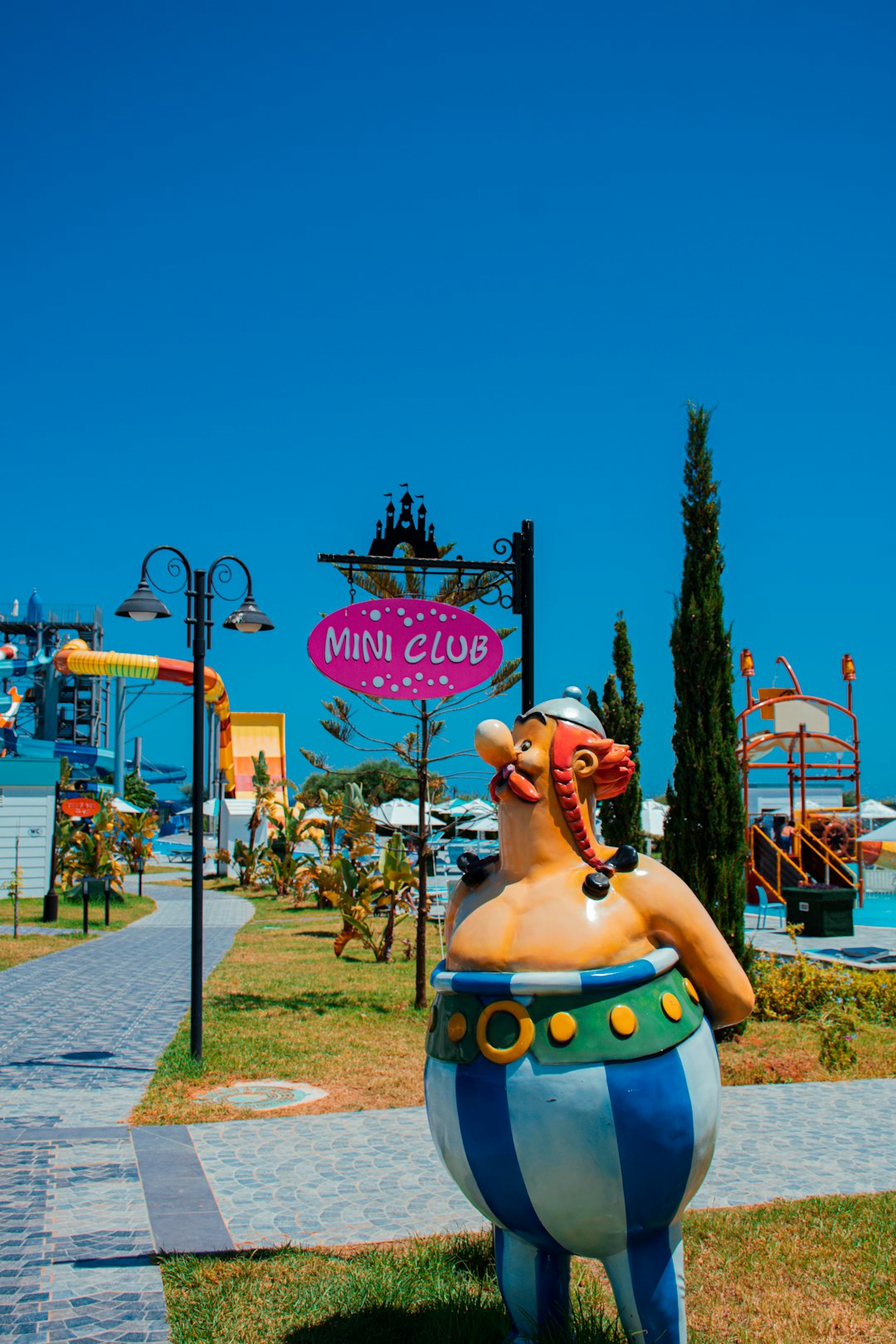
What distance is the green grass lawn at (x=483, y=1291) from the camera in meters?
4.17

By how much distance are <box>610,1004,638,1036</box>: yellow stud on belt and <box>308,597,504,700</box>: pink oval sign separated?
3.94 metres

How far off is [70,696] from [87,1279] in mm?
64478

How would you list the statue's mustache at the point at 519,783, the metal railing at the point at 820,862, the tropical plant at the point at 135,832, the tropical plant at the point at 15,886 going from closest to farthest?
1. the statue's mustache at the point at 519,783
2. the tropical plant at the point at 15,886
3. the metal railing at the point at 820,862
4. the tropical plant at the point at 135,832

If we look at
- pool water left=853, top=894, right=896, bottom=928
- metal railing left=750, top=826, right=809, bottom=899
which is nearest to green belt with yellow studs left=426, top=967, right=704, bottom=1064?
metal railing left=750, top=826, right=809, bottom=899

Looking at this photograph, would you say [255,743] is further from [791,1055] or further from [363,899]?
[791,1055]

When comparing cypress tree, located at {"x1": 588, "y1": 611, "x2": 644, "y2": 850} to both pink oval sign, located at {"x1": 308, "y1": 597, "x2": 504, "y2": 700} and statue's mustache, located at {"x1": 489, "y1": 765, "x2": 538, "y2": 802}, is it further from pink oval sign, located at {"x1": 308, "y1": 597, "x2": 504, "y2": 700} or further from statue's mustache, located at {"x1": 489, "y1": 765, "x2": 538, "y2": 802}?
statue's mustache, located at {"x1": 489, "y1": 765, "x2": 538, "y2": 802}

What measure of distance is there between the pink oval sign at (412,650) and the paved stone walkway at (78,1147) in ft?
10.9

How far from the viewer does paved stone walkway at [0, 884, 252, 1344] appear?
452 cm

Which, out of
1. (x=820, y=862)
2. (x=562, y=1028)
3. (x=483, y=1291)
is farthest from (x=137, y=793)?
(x=562, y=1028)

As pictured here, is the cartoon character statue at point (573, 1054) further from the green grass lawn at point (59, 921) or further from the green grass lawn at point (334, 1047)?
the green grass lawn at point (59, 921)

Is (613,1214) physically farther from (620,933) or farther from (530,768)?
(530,768)

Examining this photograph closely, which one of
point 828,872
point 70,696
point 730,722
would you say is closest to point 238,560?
point 730,722

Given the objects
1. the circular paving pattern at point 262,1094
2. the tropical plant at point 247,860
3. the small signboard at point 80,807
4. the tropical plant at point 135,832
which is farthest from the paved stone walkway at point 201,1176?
the tropical plant at point 247,860

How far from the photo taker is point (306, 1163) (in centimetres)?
654
